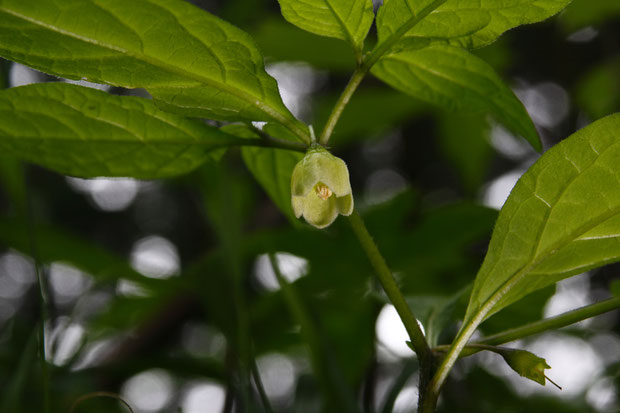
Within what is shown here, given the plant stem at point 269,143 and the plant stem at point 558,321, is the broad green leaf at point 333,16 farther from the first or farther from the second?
the plant stem at point 558,321

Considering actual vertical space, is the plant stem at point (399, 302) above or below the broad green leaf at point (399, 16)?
below

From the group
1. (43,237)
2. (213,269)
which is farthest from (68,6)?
(43,237)

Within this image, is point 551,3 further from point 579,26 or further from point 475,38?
point 579,26

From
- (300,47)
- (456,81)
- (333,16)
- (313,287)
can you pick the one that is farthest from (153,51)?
(300,47)

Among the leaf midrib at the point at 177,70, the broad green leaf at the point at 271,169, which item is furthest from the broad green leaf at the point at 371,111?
the leaf midrib at the point at 177,70

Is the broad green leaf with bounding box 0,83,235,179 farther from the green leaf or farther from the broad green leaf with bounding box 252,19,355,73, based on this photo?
the broad green leaf with bounding box 252,19,355,73

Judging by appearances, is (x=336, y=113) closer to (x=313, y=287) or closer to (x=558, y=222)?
(x=558, y=222)

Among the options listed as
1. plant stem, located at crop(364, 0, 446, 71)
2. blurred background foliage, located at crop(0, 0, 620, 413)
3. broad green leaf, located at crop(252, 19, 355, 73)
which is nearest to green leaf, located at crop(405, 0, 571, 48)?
plant stem, located at crop(364, 0, 446, 71)
